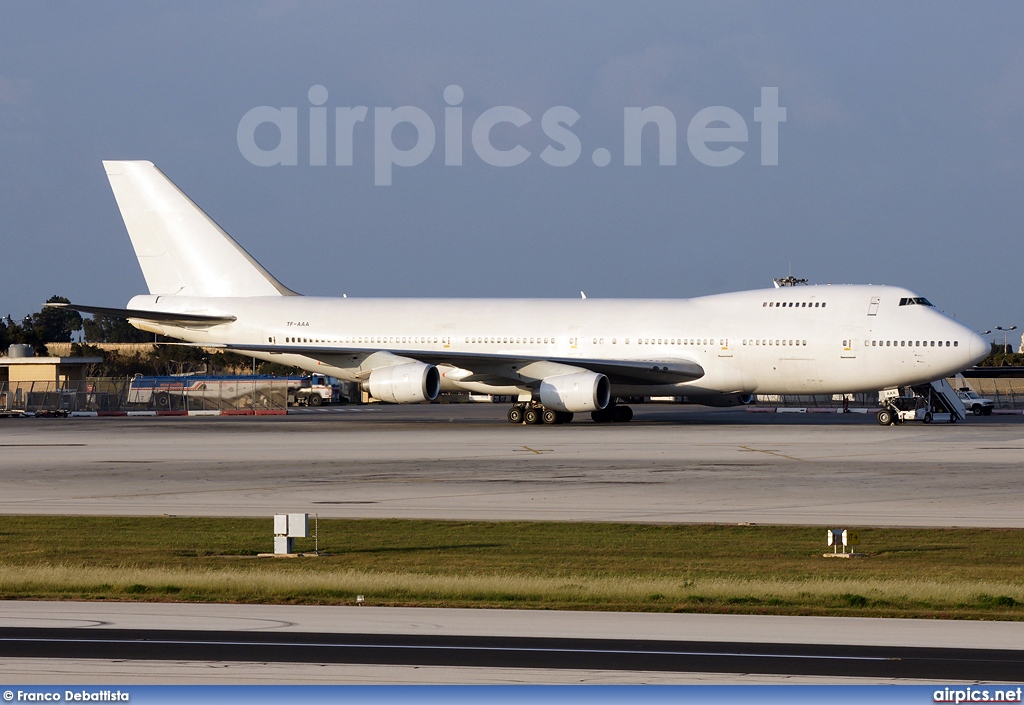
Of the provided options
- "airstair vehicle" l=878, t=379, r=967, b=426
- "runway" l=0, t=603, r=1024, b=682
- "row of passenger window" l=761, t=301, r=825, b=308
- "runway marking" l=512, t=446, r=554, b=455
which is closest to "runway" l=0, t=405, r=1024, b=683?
"runway" l=0, t=603, r=1024, b=682

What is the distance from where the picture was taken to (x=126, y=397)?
65.4 metres

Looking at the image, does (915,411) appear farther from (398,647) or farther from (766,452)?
(398,647)

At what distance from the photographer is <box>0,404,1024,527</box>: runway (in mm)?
20578

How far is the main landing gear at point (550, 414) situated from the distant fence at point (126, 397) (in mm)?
22583

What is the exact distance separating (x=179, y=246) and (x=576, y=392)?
1866 cm

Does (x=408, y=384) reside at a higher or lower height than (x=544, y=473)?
higher

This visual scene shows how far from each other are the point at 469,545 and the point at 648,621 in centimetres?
571

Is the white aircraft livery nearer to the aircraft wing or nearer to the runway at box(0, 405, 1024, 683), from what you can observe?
the aircraft wing

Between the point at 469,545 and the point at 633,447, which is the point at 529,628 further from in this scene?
the point at 633,447

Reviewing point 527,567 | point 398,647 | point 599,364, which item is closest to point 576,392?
point 599,364

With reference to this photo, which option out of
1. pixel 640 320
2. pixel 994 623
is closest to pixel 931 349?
pixel 640 320

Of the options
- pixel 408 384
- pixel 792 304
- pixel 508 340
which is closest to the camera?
pixel 408 384

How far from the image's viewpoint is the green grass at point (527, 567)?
1292 cm

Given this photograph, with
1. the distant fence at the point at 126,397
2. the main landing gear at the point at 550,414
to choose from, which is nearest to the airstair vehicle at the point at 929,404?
the main landing gear at the point at 550,414
